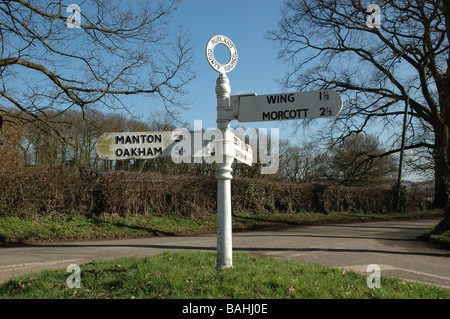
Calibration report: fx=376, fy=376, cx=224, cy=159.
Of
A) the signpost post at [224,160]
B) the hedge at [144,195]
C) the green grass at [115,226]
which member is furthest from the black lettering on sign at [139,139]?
the hedge at [144,195]

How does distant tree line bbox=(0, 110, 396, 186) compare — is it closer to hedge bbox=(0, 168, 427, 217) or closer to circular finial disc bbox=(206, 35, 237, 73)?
hedge bbox=(0, 168, 427, 217)

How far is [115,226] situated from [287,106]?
1166 centimetres

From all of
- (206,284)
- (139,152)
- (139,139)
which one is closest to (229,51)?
(139,139)

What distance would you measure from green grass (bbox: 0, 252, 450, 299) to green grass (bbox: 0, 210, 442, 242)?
7.66 meters

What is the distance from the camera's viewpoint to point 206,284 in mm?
4215

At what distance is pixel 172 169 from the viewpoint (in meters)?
29.8

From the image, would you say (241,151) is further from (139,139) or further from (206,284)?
(206,284)

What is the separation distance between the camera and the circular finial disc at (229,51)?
5.00 metres

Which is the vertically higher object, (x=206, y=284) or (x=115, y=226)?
(x=206, y=284)

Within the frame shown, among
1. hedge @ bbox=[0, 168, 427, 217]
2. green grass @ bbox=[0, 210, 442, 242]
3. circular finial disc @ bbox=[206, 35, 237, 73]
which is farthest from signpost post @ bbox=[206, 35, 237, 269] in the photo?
hedge @ bbox=[0, 168, 427, 217]

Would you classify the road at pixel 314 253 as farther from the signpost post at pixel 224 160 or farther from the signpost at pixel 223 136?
the signpost at pixel 223 136
